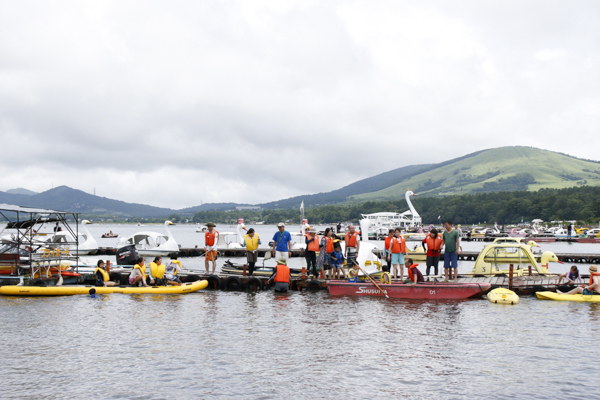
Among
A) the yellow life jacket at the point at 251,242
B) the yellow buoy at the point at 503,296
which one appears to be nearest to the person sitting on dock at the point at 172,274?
the yellow life jacket at the point at 251,242

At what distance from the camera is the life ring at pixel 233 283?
24188 millimetres

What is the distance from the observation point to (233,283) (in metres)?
24.4

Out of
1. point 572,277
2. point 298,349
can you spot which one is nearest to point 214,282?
point 298,349

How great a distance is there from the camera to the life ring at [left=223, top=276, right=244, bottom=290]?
79.4ft

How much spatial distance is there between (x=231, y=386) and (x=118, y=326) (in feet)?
22.0

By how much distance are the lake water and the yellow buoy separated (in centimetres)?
31

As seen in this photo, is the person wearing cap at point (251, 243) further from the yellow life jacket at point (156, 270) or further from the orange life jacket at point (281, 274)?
the yellow life jacket at point (156, 270)

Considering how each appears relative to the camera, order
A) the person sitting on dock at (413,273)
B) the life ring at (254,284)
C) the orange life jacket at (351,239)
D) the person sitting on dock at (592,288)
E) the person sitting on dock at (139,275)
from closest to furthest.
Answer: the person sitting on dock at (592,288) → the person sitting on dock at (413,273) → the person sitting on dock at (139,275) → the orange life jacket at (351,239) → the life ring at (254,284)

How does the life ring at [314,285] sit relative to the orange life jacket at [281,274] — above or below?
below

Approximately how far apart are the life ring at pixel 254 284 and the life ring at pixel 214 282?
1.51 m

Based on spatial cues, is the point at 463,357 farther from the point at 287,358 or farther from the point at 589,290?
the point at 589,290

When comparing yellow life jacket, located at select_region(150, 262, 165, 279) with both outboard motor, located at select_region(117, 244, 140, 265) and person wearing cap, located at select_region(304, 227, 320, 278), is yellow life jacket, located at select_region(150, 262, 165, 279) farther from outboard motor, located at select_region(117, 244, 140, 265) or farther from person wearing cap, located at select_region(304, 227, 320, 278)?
outboard motor, located at select_region(117, 244, 140, 265)

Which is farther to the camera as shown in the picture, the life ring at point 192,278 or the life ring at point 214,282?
the life ring at point 192,278

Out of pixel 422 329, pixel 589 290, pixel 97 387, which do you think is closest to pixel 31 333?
pixel 97 387
